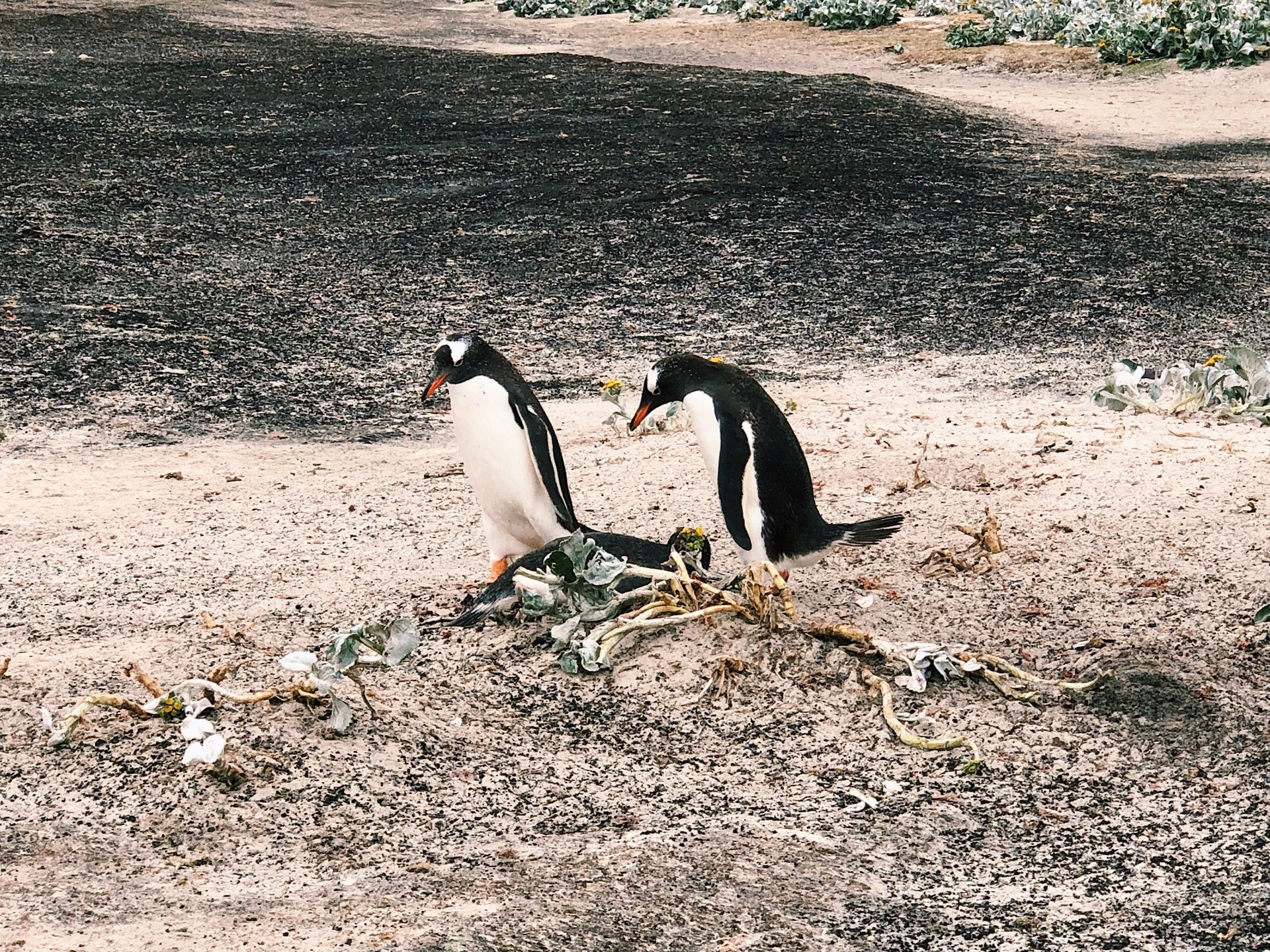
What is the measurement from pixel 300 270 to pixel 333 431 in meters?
2.14

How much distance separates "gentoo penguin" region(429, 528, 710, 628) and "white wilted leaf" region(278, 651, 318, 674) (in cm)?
53

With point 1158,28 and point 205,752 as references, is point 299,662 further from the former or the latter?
point 1158,28

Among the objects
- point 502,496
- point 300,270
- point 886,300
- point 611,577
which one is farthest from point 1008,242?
point 611,577

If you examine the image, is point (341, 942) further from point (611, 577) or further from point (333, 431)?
point (333, 431)

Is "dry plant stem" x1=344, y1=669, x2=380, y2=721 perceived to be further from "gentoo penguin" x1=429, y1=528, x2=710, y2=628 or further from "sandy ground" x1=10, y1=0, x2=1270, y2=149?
"sandy ground" x1=10, y1=0, x2=1270, y2=149

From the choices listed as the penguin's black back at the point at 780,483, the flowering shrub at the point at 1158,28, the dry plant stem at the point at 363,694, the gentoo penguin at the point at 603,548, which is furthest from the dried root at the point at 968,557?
the flowering shrub at the point at 1158,28

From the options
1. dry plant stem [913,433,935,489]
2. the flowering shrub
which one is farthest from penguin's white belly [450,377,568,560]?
the flowering shrub

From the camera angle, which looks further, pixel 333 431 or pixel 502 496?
pixel 333 431

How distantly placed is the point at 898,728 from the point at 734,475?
2.50 feet

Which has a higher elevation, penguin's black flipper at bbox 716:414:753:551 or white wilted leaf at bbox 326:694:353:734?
penguin's black flipper at bbox 716:414:753:551

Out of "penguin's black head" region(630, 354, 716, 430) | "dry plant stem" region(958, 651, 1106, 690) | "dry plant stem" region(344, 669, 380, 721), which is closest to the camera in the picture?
"dry plant stem" region(344, 669, 380, 721)

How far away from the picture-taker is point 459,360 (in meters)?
4.04

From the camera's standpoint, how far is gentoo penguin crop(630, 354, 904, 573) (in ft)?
11.5

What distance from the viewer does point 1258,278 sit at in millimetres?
7148
